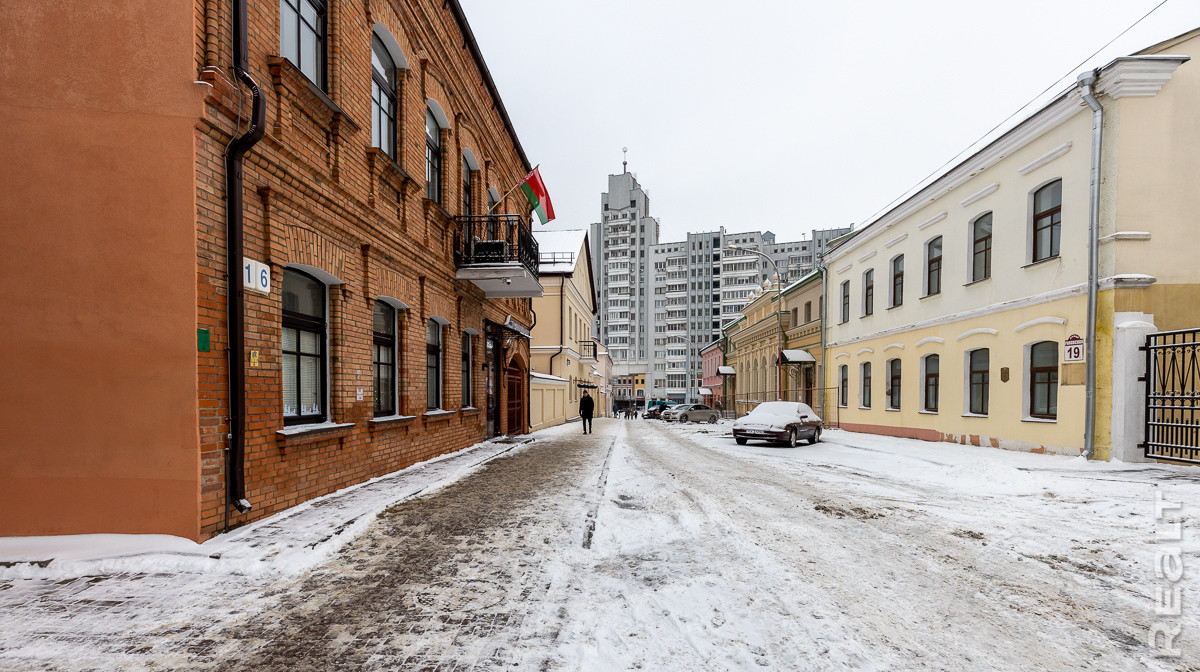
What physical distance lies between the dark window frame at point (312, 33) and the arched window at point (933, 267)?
52.4 feet

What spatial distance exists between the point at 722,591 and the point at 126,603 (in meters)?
4.03

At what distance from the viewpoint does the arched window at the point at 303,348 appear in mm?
6238

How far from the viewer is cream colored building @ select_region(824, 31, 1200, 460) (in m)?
9.57

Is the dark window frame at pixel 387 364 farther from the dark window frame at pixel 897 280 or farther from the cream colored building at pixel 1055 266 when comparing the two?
the dark window frame at pixel 897 280

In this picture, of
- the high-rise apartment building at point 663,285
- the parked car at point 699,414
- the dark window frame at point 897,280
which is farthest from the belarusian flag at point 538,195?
the high-rise apartment building at point 663,285

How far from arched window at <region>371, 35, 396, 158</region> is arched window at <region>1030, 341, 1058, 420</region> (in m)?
13.6

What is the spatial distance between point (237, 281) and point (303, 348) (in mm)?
1691

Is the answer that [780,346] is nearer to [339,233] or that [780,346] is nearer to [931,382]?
[931,382]

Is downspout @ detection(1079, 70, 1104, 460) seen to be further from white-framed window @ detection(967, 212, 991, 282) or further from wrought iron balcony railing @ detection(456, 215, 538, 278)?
wrought iron balcony railing @ detection(456, 215, 538, 278)

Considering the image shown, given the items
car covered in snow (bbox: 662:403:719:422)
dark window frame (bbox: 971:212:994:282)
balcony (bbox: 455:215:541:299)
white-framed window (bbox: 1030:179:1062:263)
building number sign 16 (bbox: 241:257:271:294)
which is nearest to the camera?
building number sign 16 (bbox: 241:257:271:294)

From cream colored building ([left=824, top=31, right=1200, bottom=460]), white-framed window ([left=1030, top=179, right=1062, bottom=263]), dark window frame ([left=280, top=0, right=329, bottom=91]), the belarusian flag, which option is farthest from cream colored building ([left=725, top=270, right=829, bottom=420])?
dark window frame ([left=280, top=0, right=329, bottom=91])

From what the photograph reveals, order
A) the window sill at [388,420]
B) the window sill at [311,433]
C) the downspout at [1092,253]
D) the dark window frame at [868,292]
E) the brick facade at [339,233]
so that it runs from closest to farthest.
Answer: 1. the brick facade at [339,233]
2. the window sill at [311,433]
3. the window sill at [388,420]
4. the downspout at [1092,253]
5. the dark window frame at [868,292]

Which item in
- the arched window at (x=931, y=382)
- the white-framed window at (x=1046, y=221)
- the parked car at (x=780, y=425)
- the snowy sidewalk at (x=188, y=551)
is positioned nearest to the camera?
the snowy sidewalk at (x=188, y=551)

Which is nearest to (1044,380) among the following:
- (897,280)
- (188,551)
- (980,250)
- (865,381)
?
(980,250)
